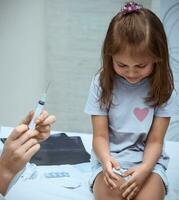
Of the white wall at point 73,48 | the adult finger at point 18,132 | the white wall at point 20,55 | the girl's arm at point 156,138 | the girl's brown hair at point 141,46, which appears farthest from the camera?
the white wall at point 20,55

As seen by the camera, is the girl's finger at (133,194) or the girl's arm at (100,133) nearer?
the girl's finger at (133,194)

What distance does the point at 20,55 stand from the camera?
2473 millimetres

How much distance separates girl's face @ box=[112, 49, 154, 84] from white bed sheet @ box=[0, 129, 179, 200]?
0.43 metres

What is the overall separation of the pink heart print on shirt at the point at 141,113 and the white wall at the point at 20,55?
3.85ft

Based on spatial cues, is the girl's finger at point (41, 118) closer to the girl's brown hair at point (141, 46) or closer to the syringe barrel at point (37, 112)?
the syringe barrel at point (37, 112)

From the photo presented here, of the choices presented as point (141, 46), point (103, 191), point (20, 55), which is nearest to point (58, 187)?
point (103, 191)

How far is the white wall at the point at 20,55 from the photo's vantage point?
2391mm

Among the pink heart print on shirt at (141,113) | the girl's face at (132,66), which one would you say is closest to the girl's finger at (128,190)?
the pink heart print on shirt at (141,113)

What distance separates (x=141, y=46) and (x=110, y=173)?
40 cm

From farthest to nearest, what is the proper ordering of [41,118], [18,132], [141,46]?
[141,46]
[41,118]
[18,132]

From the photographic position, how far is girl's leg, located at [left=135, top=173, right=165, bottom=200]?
4.12 ft

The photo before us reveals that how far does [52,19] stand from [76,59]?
27cm

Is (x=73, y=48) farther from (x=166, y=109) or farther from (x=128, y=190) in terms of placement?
(x=128, y=190)

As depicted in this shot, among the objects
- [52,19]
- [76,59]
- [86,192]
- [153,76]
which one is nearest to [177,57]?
[76,59]
